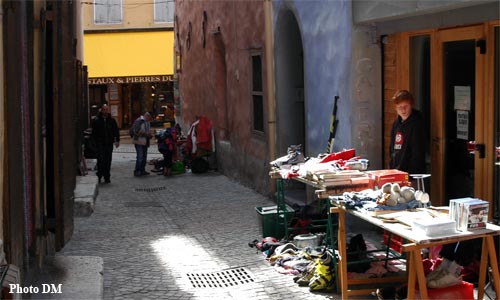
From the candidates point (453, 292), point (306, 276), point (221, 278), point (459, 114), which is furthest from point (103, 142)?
point (453, 292)

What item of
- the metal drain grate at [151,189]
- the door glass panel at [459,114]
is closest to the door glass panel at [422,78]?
the door glass panel at [459,114]

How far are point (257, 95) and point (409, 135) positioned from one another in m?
5.72

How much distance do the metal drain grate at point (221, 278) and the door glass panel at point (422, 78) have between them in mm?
2183

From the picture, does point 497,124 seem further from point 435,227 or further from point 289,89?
point 289,89

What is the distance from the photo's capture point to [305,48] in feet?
33.2

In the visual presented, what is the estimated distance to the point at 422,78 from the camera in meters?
7.82

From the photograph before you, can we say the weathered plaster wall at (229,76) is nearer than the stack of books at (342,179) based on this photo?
No

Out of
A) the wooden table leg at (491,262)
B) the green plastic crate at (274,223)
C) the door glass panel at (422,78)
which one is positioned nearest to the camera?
the wooden table leg at (491,262)

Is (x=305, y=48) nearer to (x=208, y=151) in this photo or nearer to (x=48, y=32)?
(x=48, y=32)

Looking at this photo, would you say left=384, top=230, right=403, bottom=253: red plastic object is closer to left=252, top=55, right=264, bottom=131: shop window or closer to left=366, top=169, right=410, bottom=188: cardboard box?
left=366, top=169, right=410, bottom=188: cardboard box

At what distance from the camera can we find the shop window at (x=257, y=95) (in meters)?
12.6

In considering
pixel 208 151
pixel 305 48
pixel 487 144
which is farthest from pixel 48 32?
pixel 208 151

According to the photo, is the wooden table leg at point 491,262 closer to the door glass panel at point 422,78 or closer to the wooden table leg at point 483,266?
the wooden table leg at point 483,266

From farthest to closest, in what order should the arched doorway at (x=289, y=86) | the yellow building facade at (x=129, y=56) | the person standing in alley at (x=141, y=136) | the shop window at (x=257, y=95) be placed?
the yellow building facade at (x=129, y=56)
the person standing in alley at (x=141, y=136)
the shop window at (x=257, y=95)
the arched doorway at (x=289, y=86)
